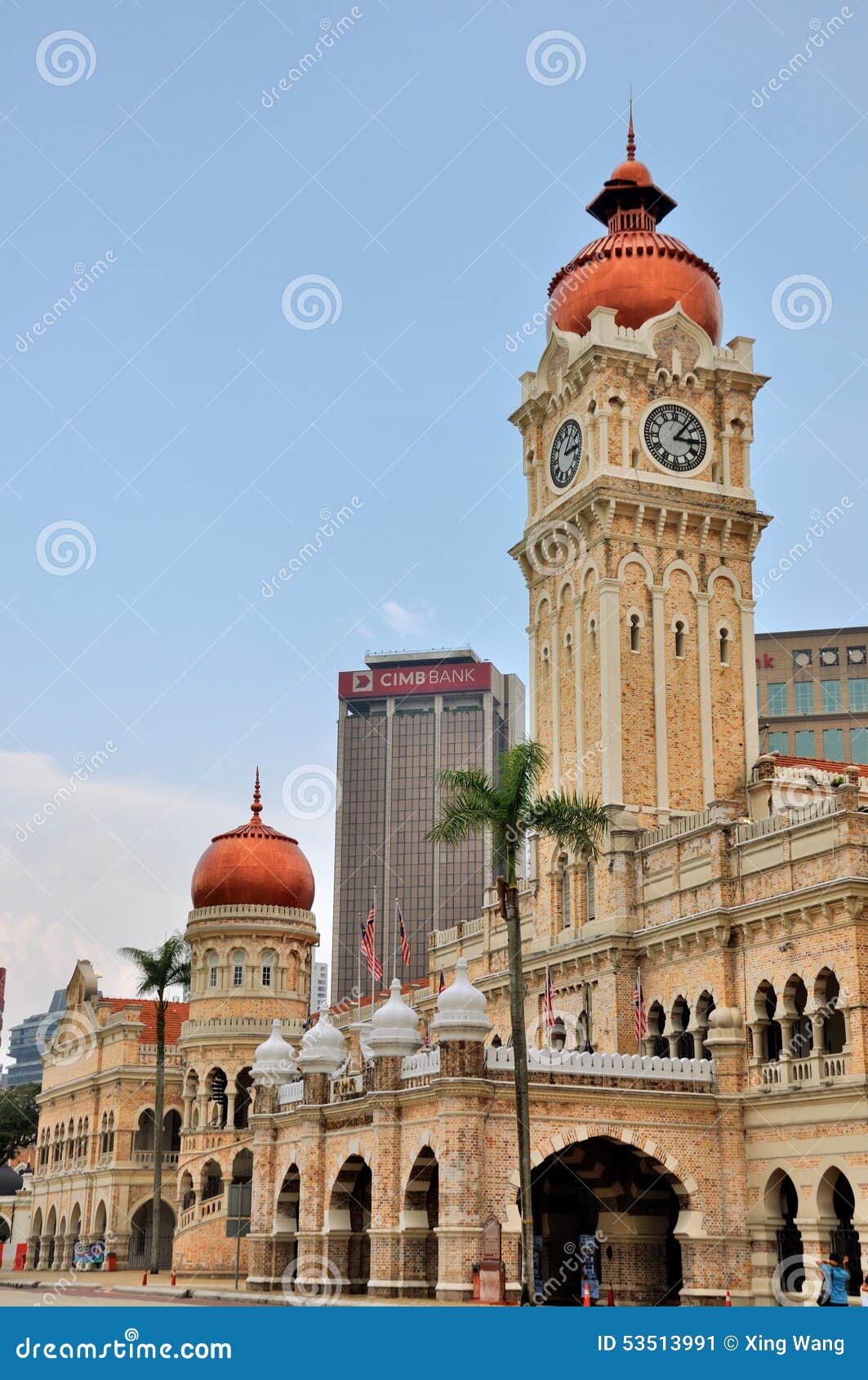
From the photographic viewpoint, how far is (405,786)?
187500mm

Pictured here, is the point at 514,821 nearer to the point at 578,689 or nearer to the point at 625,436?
the point at 578,689

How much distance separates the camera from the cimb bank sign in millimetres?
191250

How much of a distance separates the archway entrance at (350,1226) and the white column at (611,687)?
43.0ft

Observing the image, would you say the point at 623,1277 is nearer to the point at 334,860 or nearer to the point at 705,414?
the point at 705,414

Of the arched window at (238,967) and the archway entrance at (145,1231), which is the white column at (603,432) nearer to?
the arched window at (238,967)

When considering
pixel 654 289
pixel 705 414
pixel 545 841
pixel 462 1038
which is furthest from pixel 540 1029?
pixel 654 289

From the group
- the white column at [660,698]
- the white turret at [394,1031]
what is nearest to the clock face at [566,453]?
the white column at [660,698]

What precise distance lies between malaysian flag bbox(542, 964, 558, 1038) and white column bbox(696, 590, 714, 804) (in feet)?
23.7

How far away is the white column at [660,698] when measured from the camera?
48562 mm

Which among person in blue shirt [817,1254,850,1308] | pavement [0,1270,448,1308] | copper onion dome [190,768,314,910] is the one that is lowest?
pavement [0,1270,448,1308]

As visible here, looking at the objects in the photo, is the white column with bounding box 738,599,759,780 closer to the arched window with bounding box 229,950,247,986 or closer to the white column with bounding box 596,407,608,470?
the white column with bounding box 596,407,608,470

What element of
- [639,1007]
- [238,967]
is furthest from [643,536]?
[238,967]

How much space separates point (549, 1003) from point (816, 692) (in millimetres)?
78039

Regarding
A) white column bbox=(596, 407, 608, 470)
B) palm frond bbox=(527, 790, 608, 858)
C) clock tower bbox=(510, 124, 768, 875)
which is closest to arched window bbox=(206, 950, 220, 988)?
clock tower bbox=(510, 124, 768, 875)
